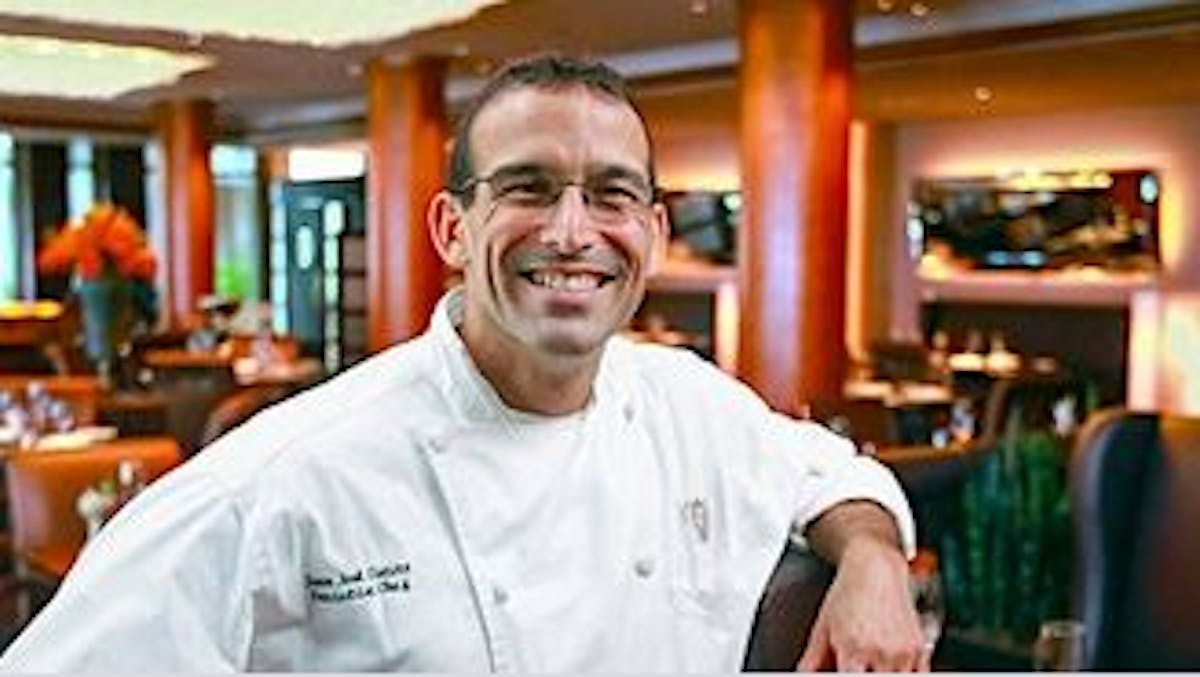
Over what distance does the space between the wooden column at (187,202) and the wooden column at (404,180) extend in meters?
2.79

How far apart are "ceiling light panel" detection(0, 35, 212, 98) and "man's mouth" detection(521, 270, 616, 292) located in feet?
21.4

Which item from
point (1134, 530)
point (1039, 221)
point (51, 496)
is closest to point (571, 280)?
point (1134, 530)

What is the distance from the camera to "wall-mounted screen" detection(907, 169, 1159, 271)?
27.7 ft

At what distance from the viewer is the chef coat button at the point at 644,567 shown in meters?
1.13

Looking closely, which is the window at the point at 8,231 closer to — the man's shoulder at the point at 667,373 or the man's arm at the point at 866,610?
the man's shoulder at the point at 667,373

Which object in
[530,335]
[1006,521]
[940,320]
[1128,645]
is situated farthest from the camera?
[940,320]

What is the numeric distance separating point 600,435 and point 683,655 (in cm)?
18

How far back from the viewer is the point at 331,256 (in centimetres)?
1138

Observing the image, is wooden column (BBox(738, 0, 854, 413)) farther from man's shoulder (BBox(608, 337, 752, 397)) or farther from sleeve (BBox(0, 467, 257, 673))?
sleeve (BBox(0, 467, 257, 673))

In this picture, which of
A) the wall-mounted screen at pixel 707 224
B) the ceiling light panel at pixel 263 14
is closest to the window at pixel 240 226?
the wall-mounted screen at pixel 707 224

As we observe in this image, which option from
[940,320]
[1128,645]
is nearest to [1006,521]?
[1128,645]

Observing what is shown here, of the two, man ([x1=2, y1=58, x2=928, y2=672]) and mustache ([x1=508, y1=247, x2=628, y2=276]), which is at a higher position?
mustache ([x1=508, y1=247, x2=628, y2=276])

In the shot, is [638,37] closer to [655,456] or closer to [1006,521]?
[1006,521]

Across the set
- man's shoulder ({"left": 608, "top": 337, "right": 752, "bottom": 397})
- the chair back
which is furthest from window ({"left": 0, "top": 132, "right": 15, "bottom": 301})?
man's shoulder ({"left": 608, "top": 337, "right": 752, "bottom": 397})
